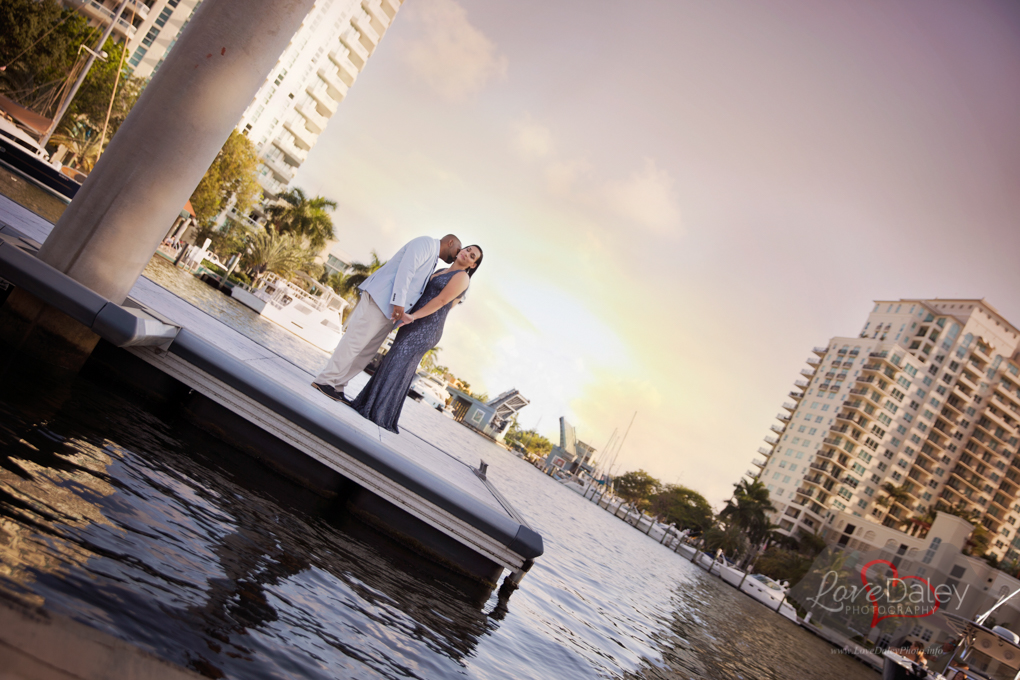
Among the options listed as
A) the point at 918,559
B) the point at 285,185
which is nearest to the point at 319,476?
the point at 285,185

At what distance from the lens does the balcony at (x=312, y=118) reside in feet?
213

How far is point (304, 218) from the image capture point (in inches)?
1932

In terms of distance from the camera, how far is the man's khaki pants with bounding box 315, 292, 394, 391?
6.02 meters

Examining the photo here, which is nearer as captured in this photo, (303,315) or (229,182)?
(303,315)

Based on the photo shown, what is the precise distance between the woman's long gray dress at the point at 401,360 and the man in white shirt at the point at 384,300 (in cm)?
17

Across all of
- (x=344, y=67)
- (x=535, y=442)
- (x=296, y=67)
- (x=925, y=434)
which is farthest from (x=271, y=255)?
(x=535, y=442)

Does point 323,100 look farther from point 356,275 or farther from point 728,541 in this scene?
point 728,541

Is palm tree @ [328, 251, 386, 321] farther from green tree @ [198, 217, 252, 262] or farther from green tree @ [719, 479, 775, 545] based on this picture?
green tree @ [719, 479, 775, 545]

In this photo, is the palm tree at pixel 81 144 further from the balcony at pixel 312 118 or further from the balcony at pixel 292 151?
the balcony at pixel 312 118

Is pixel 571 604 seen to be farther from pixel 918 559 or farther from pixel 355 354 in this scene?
pixel 918 559

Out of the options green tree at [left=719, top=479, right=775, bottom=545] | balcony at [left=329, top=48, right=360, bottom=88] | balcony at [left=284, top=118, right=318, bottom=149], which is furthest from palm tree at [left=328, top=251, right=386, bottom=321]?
green tree at [left=719, top=479, right=775, bottom=545]

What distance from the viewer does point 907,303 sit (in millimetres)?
103188

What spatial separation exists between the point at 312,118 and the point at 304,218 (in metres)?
23.2

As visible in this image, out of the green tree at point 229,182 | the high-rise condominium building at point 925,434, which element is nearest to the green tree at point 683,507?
the high-rise condominium building at point 925,434
